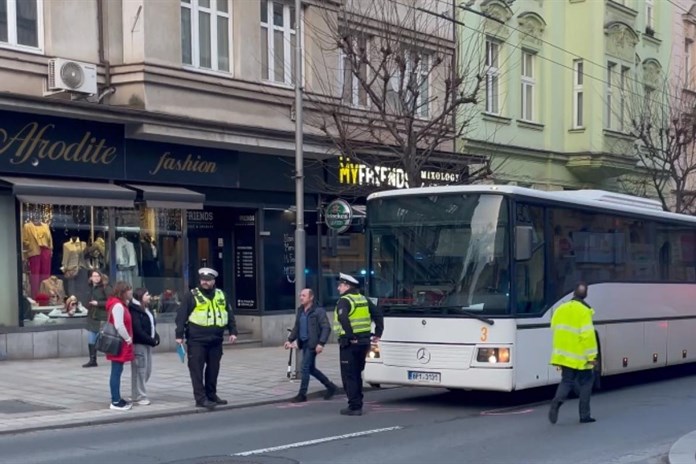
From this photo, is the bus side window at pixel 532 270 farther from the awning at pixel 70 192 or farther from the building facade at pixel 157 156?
the awning at pixel 70 192

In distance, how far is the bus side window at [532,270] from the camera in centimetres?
1386

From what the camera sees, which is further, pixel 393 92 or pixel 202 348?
pixel 393 92

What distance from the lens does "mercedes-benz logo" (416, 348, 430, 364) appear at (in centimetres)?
1395

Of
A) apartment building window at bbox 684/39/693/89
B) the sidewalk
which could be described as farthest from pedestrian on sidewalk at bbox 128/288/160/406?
apartment building window at bbox 684/39/693/89

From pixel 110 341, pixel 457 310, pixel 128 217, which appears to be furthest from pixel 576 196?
pixel 128 217

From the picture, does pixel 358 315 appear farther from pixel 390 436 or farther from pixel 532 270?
pixel 532 270

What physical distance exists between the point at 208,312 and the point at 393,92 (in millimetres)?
10858

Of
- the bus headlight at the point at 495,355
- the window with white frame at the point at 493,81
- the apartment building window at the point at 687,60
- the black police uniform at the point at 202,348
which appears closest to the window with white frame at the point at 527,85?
the window with white frame at the point at 493,81

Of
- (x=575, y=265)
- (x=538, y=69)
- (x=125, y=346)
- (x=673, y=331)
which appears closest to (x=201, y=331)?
(x=125, y=346)

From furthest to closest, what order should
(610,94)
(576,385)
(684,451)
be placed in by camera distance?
1. (610,94)
2. (576,385)
3. (684,451)

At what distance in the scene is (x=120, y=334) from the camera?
44.9 ft

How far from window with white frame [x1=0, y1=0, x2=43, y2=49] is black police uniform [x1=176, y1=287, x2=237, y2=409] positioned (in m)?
7.18

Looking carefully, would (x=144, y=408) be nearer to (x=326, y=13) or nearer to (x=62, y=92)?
(x=62, y=92)

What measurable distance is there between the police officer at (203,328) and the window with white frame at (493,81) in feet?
54.9
